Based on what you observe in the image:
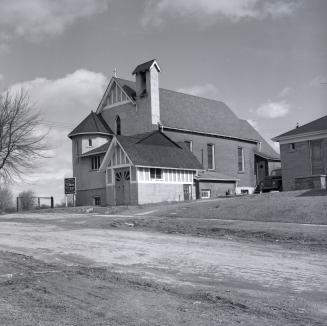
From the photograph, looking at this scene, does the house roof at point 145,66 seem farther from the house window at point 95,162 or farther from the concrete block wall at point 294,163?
the concrete block wall at point 294,163

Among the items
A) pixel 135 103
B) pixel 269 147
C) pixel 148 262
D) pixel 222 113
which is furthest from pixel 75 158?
pixel 148 262

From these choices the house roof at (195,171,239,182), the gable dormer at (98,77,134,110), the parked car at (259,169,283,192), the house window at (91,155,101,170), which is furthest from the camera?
the gable dormer at (98,77,134,110)

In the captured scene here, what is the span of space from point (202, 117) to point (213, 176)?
329 inches

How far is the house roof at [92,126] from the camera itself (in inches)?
1841

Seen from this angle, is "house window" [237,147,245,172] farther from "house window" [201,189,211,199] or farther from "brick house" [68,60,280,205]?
"house window" [201,189,211,199]

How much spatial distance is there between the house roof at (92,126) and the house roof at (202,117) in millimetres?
4327

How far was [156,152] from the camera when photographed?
40.1 meters

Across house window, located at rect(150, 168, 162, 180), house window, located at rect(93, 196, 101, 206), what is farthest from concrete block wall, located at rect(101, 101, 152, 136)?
house window, located at rect(93, 196, 101, 206)

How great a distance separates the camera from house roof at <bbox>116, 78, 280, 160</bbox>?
48094mm

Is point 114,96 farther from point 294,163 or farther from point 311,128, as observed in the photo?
point 311,128

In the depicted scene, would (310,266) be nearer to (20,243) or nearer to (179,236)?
(179,236)

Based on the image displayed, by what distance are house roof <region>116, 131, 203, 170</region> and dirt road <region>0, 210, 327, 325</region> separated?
900 inches

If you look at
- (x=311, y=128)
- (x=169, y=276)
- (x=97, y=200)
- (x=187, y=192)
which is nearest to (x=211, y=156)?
(x=187, y=192)

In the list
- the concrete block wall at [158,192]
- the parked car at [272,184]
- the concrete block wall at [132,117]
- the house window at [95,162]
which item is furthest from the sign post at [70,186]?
the parked car at [272,184]
